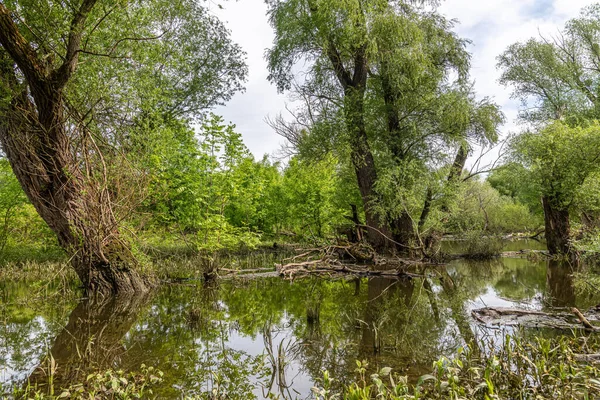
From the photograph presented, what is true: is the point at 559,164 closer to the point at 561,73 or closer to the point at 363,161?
the point at 363,161

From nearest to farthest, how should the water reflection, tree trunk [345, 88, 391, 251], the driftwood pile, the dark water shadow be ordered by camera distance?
the dark water shadow → the water reflection → the driftwood pile → tree trunk [345, 88, 391, 251]

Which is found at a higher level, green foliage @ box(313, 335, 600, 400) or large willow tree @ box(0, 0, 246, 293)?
large willow tree @ box(0, 0, 246, 293)

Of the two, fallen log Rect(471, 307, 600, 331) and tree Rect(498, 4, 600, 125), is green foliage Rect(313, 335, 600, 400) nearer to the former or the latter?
fallen log Rect(471, 307, 600, 331)

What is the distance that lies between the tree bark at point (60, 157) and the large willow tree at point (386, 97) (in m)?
9.66

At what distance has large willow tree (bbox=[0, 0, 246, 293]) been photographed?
729 centimetres

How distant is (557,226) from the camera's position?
16219 millimetres

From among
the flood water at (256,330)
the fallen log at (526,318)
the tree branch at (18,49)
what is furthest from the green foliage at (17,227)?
the fallen log at (526,318)

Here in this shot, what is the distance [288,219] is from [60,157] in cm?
1716

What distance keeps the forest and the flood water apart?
0.05 meters

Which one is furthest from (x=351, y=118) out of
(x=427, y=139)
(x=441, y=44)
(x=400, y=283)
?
(x=400, y=283)

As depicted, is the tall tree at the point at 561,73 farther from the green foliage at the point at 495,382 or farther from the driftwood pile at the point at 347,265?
the green foliage at the point at 495,382

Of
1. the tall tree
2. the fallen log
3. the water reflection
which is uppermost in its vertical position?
the tall tree

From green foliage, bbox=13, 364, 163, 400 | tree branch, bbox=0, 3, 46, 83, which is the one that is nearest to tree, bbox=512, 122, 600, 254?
green foliage, bbox=13, 364, 163, 400

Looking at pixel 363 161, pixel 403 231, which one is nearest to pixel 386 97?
pixel 363 161
